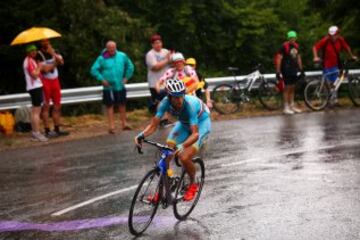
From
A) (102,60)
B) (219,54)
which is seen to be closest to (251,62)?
(219,54)

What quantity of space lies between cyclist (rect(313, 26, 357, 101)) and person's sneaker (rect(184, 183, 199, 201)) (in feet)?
34.8

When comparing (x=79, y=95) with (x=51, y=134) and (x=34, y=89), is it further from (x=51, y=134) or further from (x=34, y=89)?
(x=34, y=89)

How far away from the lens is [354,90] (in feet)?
64.5

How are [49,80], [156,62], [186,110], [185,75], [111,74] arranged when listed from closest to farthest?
1. [186,110]
2. [185,75]
3. [49,80]
4. [111,74]
5. [156,62]

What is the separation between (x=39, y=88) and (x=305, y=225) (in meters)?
8.40

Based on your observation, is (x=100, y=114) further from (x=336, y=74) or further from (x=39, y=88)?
(x=336, y=74)

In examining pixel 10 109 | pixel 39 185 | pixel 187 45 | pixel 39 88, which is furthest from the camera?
pixel 187 45

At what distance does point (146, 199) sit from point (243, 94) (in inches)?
437

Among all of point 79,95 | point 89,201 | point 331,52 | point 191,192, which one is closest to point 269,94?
point 331,52

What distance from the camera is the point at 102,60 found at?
51.8 feet

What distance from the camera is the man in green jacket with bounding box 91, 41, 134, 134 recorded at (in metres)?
15.7

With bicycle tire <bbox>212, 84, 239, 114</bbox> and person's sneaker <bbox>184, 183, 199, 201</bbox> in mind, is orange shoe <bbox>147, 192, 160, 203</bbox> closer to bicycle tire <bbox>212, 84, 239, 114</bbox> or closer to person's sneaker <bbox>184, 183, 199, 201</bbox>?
person's sneaker <bbox>184, 183, 199, 201</bbox>

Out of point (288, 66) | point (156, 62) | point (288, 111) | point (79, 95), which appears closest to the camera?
point (156, 62)

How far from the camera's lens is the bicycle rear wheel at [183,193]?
28.3 feet
